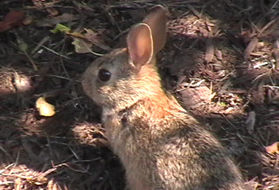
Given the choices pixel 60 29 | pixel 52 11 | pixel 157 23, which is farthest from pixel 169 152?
pixel 52 11

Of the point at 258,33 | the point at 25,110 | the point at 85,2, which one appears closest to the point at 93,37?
the point at 85,2

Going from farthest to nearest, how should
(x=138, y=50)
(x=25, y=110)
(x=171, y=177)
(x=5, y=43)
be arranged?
(x=5, y=43) < (x=25, y=110) < (x=138, y=50) < (x=171, y=177)

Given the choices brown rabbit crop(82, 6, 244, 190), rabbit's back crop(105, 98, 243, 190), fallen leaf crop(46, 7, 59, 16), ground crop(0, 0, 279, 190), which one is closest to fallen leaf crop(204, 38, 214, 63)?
ground crop(0, 0, 279, 190)

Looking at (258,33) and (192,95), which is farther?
(258,33)

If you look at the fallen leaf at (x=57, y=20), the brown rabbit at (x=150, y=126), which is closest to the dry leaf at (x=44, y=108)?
the brown rabbit at (x=150, y=126)

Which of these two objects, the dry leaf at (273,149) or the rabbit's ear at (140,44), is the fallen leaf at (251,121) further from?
the rabbit's ear at (140,44)

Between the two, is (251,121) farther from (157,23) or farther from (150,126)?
(157,23)

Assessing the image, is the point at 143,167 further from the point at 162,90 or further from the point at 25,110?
the point at 25,110
